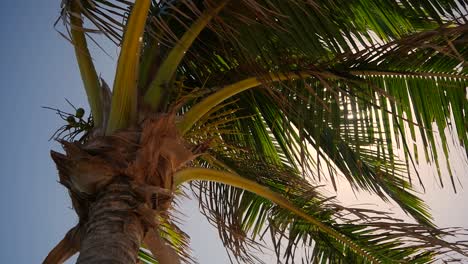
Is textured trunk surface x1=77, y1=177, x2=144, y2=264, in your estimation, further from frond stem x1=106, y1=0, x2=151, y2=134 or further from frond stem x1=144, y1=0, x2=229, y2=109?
frond stem x1=144, y1=0, x2=229, y2=109

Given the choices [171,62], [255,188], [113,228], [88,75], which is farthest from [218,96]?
[113,228]

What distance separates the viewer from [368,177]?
139 inches

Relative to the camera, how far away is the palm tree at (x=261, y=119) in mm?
2566

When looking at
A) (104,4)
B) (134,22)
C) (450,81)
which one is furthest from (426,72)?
(104,4)

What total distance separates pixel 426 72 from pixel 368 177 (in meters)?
0.76

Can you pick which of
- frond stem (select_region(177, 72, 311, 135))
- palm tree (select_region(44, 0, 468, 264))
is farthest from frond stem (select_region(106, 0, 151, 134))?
frond stem (select_region(177, 72, 311, 135))

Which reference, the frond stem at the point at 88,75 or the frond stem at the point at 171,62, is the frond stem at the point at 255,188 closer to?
the frond stem at the point at 171,62

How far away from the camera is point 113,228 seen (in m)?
2.32

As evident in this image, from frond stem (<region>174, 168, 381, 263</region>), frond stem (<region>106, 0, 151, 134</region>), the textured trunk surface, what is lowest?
the textured trunk surface

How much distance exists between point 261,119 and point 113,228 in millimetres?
1958

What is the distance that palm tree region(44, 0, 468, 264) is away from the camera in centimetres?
257

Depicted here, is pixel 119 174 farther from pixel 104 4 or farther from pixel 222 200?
pixel 222 200

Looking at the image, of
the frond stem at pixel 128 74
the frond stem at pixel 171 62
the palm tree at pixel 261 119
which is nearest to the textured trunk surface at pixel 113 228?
the palm tree at pixel 261 119

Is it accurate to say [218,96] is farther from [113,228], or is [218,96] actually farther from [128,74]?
[113,228]
